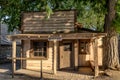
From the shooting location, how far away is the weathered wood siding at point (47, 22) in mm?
23828

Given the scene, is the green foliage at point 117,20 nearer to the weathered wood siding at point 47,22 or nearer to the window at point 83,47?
the weathered wood siding at point 47,22

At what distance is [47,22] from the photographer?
952 inches

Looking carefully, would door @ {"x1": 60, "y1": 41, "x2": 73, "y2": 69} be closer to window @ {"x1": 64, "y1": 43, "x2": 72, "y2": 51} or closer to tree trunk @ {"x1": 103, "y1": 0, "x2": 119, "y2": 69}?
window @ {"x1": 64, "y1": 43, "x2": 72, "y2": 51}

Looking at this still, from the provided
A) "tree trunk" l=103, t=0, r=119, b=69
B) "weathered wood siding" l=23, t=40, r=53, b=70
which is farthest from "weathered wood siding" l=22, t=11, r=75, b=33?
"tree trunk" l=103, t=0, r=119, b=69

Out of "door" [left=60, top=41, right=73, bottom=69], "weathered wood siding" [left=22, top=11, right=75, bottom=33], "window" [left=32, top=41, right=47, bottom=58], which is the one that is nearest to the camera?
"weathered wood siding" [left=22, top=11, right=75, bottom=33]

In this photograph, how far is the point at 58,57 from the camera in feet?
79.4

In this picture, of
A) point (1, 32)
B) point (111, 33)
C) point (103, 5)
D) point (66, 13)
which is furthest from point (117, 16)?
point (1, 32)

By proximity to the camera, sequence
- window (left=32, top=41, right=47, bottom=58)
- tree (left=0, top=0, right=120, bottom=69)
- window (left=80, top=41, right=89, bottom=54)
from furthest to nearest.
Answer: window (left=80, top=41, right=89, bottom=54)
window (left=32, top=41, right=47, bottom=58)
tree (left=0, top=0, right=120, bottom=69)

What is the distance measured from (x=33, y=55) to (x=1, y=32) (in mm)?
18326

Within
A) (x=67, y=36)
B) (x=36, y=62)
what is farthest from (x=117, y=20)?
(x=36, y=62)

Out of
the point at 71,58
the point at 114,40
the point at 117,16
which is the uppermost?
the point at 117,16

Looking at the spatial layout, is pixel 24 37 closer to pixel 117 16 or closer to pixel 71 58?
pixel 71 58

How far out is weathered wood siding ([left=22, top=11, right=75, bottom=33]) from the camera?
23.8 meters

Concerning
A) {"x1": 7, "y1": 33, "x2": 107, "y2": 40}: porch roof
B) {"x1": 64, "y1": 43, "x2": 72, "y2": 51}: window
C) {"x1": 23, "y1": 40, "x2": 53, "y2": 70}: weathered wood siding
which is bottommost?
{"x1": 23, "y1": 40, "x2": 53, "y2": 70}: weathered wood siding
